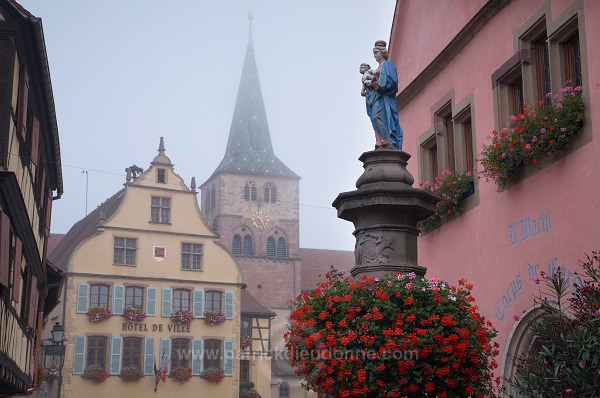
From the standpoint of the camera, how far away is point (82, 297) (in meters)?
33.8

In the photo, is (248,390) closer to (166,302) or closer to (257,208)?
(166,302)

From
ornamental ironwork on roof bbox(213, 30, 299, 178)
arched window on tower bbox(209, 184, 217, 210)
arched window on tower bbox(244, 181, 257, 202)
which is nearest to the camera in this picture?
arched window on tower bbox(244, 181, 257, 202)

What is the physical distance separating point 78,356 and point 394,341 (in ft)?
91.0

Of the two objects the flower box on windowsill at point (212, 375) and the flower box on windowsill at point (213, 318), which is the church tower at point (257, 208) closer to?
the flower box on windowsill at point (213, 318)

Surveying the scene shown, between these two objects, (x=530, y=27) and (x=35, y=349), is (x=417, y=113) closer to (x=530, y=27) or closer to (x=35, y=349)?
(x=530, y=27)

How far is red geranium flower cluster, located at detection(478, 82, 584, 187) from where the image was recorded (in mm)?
8656

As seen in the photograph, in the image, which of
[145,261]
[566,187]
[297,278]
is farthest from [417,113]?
[297,278]

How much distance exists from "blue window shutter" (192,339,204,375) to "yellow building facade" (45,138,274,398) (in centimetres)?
4

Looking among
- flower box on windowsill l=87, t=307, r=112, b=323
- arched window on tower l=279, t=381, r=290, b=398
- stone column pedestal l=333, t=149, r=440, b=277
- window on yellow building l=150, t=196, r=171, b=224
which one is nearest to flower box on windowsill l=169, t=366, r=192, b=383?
flower box on windowsill l=87, t=307, r=112, b=323

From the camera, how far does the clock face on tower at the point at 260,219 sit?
68.1 metres

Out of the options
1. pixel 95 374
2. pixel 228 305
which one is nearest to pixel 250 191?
pixel 228 305

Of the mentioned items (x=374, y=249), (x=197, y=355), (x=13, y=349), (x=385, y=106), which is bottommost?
(x=13, y=349)

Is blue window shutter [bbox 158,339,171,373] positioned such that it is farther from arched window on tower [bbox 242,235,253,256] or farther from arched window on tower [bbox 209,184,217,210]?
arched window on tower [bbox 209,184,217,210]

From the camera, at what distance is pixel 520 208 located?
10.0m
